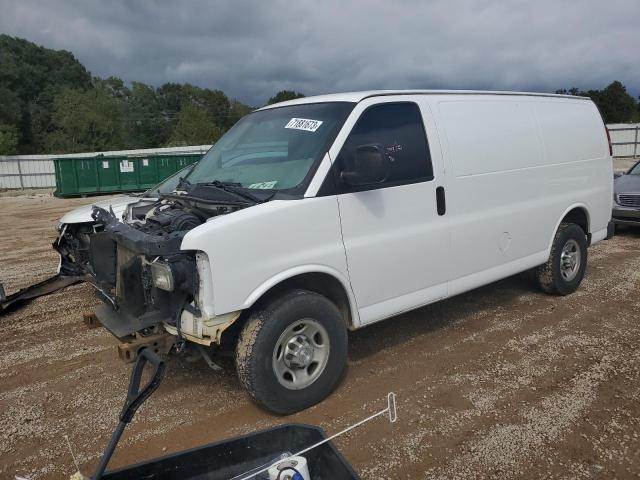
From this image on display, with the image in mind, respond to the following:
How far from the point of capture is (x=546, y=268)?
19.4 feet

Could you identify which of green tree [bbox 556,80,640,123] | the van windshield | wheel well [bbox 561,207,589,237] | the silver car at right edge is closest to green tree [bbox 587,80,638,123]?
green tree [bbox 556,80,640,123]

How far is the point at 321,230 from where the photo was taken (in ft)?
11.8

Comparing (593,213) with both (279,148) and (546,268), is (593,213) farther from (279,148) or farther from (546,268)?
(279,148)

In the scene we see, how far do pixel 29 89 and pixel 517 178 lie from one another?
7034 centimetres

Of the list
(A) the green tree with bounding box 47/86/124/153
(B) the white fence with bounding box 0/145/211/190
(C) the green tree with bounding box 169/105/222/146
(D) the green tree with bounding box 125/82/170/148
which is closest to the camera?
(B) the white fence with bounding box 0/145/211/190

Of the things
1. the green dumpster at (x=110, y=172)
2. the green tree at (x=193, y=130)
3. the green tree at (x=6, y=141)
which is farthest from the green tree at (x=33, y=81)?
the green dumpster at (x=110, y=172)

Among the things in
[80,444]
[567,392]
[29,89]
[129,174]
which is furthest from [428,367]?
[29,89]

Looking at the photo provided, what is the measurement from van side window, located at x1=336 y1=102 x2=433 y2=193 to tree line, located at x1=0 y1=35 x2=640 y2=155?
41662 millimetres

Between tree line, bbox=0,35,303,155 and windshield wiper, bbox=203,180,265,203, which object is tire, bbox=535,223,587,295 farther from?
tree line, bbox=0,35,303,155

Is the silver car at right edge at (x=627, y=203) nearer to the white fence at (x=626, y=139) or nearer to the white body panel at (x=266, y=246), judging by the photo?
the white body panel at (x=266, y=246)

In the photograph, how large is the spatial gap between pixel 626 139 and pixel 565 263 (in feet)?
125

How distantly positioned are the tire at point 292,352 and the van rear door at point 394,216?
367mm

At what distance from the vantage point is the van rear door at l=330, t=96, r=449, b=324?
382 centimetres

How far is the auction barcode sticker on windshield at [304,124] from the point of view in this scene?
4.00 meters
